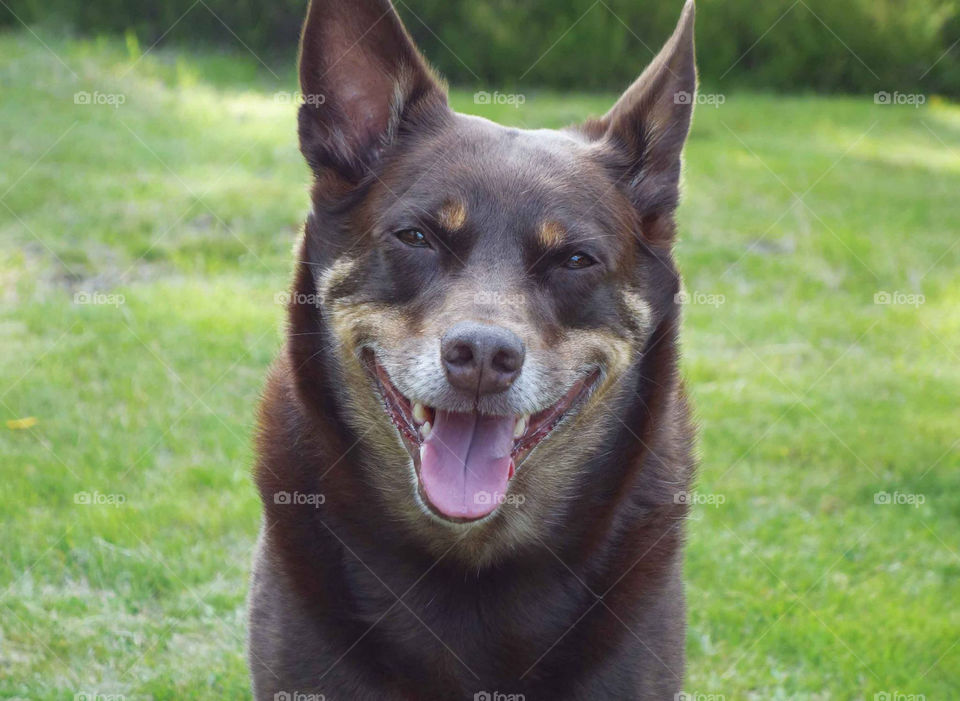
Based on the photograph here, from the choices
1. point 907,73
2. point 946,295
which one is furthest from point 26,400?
point 907,73

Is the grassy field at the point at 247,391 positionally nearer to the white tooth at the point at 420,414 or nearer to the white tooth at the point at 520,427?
the white tooth at the point at 420,414

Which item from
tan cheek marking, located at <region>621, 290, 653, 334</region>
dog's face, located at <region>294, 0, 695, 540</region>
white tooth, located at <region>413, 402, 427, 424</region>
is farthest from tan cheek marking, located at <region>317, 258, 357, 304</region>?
tan cheek marking, located at <region>621, 290, 653, 334</region>

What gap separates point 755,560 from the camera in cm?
464

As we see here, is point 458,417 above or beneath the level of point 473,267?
beneath

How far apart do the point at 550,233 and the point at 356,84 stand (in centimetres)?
78

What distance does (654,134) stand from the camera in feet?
11.1

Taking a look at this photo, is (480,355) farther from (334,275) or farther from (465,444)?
(334,275)

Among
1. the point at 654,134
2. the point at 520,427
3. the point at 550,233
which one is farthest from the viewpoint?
the point at 654,134

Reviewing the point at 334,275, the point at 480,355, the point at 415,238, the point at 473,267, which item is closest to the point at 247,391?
the point at 334,275

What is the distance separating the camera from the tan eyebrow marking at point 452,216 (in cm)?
298

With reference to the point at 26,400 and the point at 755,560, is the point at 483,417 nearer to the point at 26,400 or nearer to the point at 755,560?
the point at 755,560

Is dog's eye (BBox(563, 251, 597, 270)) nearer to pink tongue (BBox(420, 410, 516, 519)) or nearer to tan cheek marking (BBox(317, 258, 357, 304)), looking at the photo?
pink tongue (BBox(420, 410, 516, 519))

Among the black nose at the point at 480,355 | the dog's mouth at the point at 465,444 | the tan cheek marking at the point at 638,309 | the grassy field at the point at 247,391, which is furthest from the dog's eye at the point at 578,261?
the grassy field at the point at 247,391

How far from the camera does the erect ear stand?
328 cm
